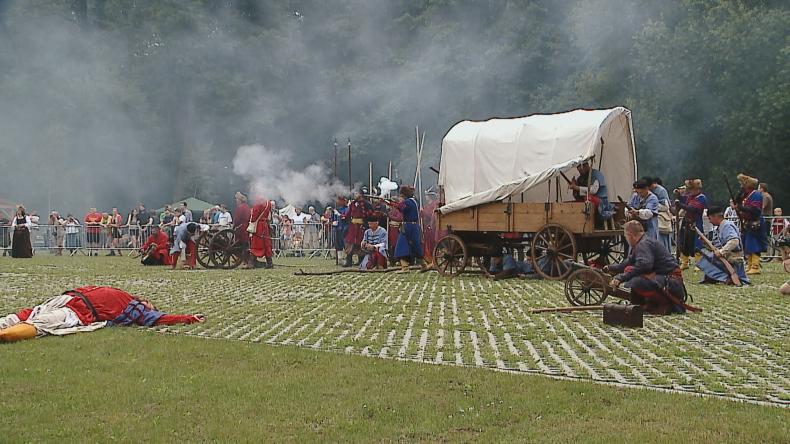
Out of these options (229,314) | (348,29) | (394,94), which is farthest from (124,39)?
(229,314)

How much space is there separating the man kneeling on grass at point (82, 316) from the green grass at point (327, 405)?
1065 millimetres

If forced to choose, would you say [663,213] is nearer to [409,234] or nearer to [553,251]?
[553,251]

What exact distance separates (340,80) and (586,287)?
3209 centimetres

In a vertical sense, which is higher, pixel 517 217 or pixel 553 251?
pixel 517 217

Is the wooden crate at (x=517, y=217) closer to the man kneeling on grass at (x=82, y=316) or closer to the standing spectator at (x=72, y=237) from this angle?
the man kneeling on grass at (x=82, y=316)

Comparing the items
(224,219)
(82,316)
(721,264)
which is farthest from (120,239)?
(82,316)

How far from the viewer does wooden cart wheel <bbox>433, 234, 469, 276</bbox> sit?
15.0 metres

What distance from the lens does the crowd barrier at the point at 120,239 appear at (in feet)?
81.8

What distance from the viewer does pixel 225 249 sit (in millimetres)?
19219

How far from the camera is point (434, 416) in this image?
4.89m

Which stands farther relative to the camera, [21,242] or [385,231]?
[21,242]

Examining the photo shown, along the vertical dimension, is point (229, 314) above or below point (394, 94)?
below

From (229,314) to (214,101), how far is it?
115 feet

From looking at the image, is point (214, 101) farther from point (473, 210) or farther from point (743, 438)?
point (743, 438)
